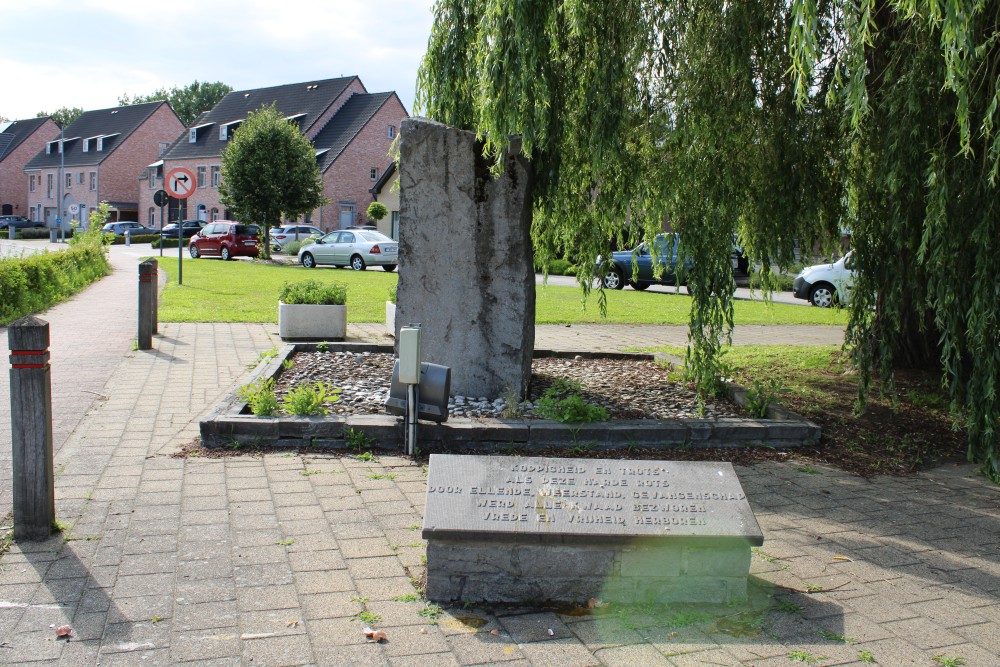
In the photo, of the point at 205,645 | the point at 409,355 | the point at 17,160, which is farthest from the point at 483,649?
the point at 17,160

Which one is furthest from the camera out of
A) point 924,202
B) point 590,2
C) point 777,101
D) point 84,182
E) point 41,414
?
point 84,182

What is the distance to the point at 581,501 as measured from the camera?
13.3 feet

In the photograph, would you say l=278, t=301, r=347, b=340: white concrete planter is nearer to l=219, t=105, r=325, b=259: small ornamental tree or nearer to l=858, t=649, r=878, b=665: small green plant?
l=858, t=649, r=878, b=665: small green plant

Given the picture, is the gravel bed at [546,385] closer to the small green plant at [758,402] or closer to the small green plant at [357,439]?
the small green plant at [758,402]

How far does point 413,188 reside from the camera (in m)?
7.66

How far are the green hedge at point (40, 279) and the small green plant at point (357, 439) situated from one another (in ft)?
20.3

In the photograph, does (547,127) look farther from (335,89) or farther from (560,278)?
(335,89)

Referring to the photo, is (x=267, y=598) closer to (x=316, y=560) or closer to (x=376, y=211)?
(x=316, y=560)

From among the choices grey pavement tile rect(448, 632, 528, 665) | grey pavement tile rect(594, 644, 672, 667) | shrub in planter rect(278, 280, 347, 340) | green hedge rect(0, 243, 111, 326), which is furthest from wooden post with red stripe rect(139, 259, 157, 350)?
grey pavement tile rect(594, 644, 672, 667)

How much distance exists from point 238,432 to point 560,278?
81.9ft

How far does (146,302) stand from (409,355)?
22.1 feet

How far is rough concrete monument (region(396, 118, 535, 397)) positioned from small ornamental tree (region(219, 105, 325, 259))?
30.5m

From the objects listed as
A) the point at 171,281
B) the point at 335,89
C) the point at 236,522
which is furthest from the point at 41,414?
the point at 335,89

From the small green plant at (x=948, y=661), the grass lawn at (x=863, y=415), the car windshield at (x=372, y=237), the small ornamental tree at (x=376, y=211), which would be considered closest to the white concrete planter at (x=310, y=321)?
the grass lawn at (x=863, y=415)
